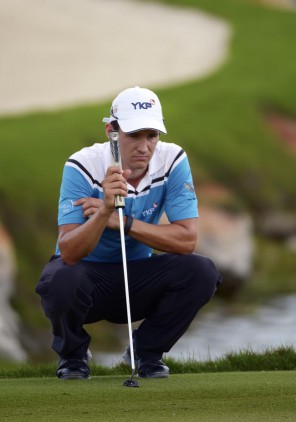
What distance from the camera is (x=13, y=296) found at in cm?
1527

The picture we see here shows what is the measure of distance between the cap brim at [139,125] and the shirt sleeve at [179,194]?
0.94ft

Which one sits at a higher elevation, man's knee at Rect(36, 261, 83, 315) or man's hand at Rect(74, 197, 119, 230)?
man's hand at Rect(74, 197, 119, 230)

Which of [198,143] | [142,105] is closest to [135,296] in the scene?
[142,105]

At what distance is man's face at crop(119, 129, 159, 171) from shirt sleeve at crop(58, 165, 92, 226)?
0.81 ft

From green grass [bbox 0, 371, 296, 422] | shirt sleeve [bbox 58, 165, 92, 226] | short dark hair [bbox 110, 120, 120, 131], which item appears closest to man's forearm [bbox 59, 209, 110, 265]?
shirt sleeve [bbox 58, 165, 92, 226]

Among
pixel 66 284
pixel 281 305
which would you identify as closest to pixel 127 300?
pixel 66 284

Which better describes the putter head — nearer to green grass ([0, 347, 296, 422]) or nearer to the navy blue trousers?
green grass ([0, 347, 296, 422])

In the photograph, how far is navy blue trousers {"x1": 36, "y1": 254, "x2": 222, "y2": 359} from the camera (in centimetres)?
689

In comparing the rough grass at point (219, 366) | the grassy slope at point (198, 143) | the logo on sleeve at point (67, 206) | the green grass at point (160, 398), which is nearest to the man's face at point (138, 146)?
the logo on sleeve at point (67, 206)

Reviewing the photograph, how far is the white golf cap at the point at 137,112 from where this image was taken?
6.90m

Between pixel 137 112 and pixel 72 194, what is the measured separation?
50cm

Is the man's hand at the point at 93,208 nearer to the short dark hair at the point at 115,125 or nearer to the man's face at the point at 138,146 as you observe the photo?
the man's face at the point at 138,146

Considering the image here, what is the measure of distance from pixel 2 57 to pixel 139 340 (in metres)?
27.0

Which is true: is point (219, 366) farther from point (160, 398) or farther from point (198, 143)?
point (198, 143)
